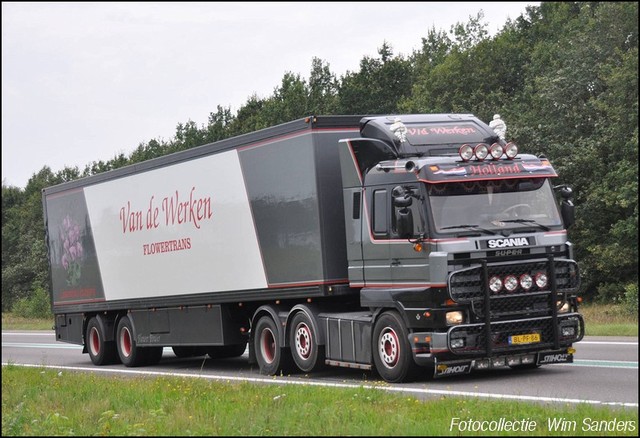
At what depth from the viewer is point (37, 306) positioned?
175 feet

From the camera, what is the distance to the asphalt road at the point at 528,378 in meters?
13.1

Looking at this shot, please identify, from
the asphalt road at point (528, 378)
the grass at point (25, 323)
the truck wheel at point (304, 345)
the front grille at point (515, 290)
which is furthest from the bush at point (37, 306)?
the front grille at point (515, 290)

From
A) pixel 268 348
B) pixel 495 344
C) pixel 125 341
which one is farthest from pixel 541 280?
pixel 125 341

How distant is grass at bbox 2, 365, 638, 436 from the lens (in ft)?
33.0

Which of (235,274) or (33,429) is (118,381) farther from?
(33,429)

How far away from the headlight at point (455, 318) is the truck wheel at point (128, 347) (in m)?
10.2

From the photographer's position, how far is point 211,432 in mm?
10453

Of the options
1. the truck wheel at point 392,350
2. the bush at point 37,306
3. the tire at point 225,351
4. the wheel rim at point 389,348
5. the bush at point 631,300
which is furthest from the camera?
the bush at point 37,306

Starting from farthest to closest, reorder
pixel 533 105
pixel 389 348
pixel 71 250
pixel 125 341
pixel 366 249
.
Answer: pixel 533 105 → pixel 71 250 → pixel 125 341 → pixel 366 249 → pixel 389 348

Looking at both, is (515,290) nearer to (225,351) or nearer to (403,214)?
(403,214)

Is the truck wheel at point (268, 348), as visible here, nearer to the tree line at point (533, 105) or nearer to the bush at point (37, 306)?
the tree line at point (533, 105)

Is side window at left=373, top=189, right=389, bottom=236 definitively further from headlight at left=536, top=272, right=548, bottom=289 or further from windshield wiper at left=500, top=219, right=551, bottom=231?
headlight at left=536, top=272, right=548, bottom=289

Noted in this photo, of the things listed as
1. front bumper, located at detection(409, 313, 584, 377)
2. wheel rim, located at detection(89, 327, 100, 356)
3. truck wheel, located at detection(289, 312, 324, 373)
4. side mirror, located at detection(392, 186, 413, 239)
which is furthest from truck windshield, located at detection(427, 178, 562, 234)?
wheel rim, located at detection(89, 327, 100, 356)

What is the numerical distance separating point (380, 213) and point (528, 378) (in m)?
2.99
